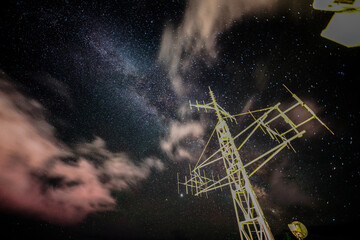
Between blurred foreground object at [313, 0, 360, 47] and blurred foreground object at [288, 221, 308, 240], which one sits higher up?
blurred foreground object at [313, 0, 360, 47]

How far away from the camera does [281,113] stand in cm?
655

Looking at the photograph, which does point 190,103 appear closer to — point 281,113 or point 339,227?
point 281,113

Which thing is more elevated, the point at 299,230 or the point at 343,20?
the point at 343,20

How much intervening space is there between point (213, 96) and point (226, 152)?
4.56m

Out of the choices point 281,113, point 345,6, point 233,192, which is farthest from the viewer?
point 233,192

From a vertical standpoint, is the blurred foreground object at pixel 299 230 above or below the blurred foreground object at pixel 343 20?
below

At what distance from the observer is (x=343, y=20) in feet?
6.82

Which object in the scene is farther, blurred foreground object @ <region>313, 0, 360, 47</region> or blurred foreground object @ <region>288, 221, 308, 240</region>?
blurred foreground object @ <region>288, 221, 308, 240</region>

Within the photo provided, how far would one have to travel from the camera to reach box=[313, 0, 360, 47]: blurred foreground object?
2.01m

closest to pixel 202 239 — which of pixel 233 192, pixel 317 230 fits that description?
pixel 317 230

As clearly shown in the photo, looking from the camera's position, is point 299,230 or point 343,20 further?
point 299,230

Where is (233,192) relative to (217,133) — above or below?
below

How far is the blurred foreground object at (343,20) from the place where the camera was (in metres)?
2.01

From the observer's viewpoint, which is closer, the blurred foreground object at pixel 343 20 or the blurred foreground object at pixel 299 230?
the blurred foreground object at pixel 343 20
